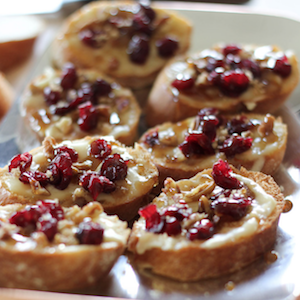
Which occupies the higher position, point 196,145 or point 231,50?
point 231,50

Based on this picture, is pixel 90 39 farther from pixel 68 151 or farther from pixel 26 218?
pixel 26 218

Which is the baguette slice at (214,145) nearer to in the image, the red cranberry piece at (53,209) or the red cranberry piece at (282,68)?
the red cranberry piece at (282,68)

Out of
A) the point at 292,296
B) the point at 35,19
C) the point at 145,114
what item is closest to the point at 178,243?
the point at 292,296

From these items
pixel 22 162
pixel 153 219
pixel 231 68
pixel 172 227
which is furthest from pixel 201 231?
pixel 231 68

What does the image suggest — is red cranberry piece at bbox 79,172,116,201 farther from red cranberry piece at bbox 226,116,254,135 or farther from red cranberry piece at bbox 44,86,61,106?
red cranberry piece at bbox 44,86,61,106

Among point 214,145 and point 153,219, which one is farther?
point 214,145


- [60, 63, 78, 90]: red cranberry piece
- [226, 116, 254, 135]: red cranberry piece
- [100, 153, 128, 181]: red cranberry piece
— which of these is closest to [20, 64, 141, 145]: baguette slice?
[60, 63, 78, 90]: red cranberry piece
